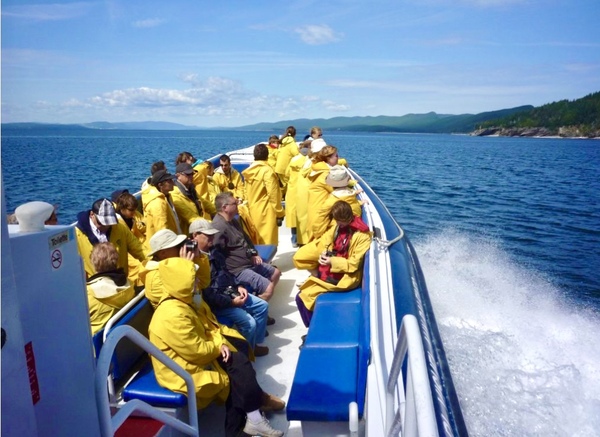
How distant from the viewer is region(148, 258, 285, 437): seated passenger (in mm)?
2289

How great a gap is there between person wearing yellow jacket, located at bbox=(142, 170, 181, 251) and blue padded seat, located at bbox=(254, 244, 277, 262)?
2.95 feet

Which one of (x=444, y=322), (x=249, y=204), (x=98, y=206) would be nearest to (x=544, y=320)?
(x=444, y=322)

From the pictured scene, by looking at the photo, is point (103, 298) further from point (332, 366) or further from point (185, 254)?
point (332, 366)

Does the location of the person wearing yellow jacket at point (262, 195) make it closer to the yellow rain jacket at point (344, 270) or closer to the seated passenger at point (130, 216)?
the seated passenger at point (130, 216)

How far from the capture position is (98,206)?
323 centimetres

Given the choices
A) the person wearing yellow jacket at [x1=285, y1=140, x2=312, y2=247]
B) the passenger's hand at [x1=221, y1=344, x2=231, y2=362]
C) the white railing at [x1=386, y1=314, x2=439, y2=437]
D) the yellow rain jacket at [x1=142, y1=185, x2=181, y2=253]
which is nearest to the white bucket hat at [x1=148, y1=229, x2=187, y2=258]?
the passenger's hand at [x1=221, y1=344, x2=231, y2=362]

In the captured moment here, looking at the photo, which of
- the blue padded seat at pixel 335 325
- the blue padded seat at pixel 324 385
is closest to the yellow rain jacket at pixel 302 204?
the blue padded seat at pixel 335 325

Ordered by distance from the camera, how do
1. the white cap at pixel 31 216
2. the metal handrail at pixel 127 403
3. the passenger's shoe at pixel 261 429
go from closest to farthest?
1. the white cap at pixel 31 216
2. the metal handrail at pixel 127 403
3. the passenger's shoe at pixel 261 429

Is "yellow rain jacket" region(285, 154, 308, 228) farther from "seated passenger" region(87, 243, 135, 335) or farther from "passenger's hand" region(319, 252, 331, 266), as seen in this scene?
"seated passenger" region(87, 243, 135, 335)

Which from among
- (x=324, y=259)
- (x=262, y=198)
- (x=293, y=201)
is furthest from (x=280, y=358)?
(x=293, y=201)

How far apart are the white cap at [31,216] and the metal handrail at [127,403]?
0.47m

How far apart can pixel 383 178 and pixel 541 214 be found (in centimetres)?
956

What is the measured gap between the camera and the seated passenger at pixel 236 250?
374cm

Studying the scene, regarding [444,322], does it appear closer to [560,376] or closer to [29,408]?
[560,376]
